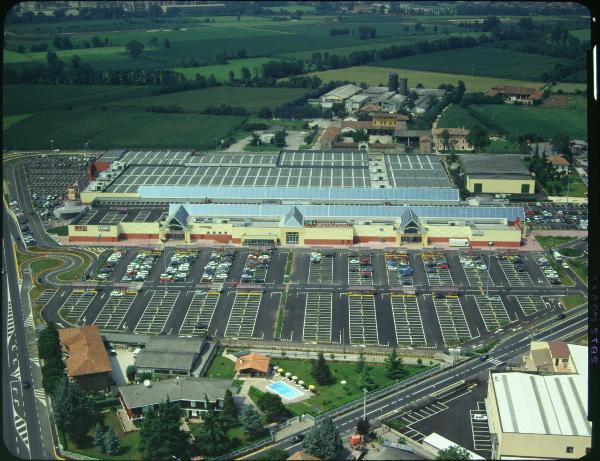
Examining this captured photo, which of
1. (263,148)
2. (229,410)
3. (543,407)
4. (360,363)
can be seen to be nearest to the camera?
(543,407)

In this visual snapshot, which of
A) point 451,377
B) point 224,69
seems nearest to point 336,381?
point 451,377

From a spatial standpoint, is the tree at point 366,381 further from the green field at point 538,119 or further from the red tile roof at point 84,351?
the green field at point 538,119

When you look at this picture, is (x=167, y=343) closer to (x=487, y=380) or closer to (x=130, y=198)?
(x=487, y=380)

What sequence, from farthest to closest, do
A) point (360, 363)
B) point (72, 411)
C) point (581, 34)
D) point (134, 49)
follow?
point (581, 34) < point (134, 49) < point (360, 363) < point (72, 411)

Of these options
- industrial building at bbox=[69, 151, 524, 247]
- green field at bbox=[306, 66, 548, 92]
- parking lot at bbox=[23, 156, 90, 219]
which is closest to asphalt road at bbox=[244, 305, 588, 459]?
industrial building at bbox=[69, 151, 524, 247]

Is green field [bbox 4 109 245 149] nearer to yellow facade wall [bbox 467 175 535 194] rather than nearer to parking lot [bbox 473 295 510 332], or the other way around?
yellow facade wall [bbox 467 175 535 194]

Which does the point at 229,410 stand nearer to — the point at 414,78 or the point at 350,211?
the point at 350,211

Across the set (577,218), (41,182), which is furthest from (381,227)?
(41,182)
